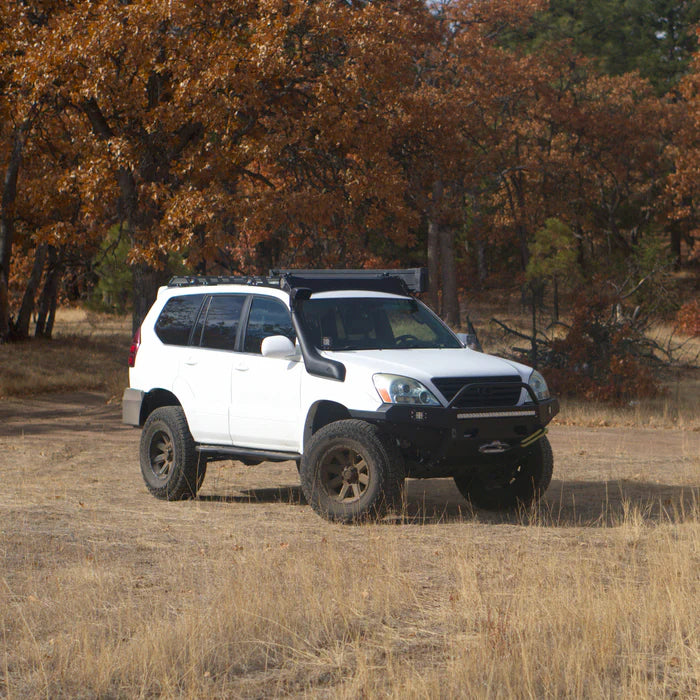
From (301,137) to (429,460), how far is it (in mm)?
11933

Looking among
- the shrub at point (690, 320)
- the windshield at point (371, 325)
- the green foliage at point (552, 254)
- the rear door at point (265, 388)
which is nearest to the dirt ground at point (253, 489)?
the rear door at point (265, 388)

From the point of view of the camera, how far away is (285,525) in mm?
9688

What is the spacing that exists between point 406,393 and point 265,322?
187 centimetres

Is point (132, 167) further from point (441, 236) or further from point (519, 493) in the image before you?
point (441, 236)

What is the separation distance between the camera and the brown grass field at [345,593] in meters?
5.39

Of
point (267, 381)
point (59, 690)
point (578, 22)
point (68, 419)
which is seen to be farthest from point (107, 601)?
point (578, 22)

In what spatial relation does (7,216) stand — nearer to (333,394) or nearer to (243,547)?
(333,394)

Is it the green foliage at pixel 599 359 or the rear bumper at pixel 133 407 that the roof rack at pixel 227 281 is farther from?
the green foliage at pixel 599 359

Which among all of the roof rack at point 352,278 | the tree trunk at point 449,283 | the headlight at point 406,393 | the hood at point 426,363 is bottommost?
the headlight at point 406,393

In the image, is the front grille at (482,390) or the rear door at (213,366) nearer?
the front grille at (482,390)

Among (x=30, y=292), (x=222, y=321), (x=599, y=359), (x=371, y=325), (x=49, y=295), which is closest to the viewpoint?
(x=371, y=325)

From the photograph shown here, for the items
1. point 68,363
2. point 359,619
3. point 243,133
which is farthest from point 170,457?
point 68,363

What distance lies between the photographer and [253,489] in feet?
40.0

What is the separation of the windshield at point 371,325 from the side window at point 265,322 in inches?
8.0
